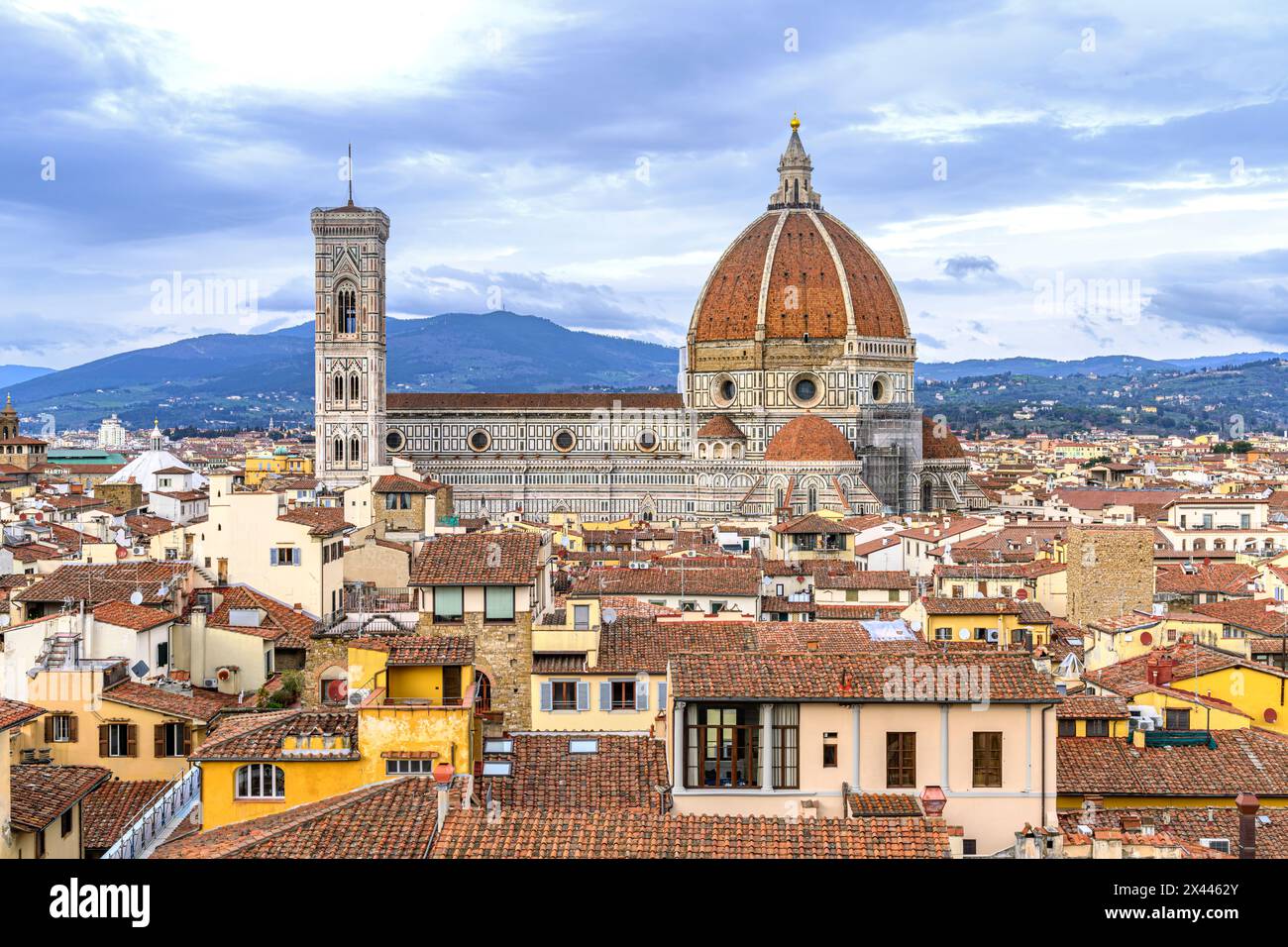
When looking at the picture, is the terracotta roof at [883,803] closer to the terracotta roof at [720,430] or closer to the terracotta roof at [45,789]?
the terracotta roof at [45,789]

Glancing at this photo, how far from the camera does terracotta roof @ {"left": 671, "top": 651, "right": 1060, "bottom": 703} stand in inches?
520

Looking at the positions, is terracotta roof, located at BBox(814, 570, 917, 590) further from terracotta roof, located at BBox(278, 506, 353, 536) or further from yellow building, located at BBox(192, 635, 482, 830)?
yellow building, located at BBox(192, 635, 482, 830)

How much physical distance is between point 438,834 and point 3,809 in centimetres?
510

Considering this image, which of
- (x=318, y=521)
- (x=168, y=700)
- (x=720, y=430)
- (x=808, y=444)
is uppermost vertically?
(x=720, y=430)

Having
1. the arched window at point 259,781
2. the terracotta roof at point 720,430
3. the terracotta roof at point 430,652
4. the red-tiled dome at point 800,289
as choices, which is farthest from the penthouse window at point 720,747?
the red-tiled dome at point 800,289

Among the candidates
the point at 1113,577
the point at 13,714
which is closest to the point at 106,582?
the point at 13,714

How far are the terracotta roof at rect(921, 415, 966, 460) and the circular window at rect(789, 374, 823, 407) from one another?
8198 millimetres

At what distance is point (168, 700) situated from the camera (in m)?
22.0

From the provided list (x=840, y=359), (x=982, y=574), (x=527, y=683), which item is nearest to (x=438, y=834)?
(x=527, y=683)

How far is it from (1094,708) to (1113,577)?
57.0 feet

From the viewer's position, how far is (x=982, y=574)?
40.5m

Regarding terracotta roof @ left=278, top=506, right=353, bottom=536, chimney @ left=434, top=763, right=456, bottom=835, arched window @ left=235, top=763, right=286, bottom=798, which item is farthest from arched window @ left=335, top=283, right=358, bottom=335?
chimney @ left=434, top=763, right=456, bottom=835

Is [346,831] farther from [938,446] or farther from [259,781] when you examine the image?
[938,446]
